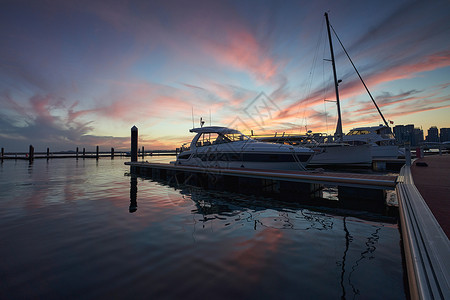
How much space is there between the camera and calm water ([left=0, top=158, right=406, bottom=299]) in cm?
285

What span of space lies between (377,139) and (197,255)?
26399 millimetres

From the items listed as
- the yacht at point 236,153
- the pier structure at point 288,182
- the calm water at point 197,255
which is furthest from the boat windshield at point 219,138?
the calm water at point 197,255

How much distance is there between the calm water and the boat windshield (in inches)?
329

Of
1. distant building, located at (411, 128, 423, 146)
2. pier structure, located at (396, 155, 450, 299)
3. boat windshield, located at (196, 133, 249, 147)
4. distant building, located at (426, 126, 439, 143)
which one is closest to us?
pier structure, located at (396, 155, 450, 299)

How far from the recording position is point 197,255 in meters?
3.79

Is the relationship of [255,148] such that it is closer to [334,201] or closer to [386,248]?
[334,201]

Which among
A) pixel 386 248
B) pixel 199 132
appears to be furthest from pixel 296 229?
pixel 199 132

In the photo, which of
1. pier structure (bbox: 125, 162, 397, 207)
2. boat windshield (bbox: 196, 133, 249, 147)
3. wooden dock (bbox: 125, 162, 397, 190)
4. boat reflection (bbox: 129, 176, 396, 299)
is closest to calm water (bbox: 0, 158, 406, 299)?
boat reflection (bbox: 129, 176, 396, 299)

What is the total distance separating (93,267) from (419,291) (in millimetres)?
4153

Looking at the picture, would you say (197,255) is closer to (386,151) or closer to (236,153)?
(236,153)

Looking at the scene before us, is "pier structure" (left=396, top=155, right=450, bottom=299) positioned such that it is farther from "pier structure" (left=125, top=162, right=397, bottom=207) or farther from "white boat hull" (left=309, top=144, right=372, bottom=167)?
"white boat hull" (left=309, top=144, right=372, bottom=167)

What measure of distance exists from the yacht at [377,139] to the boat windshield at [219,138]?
11.4 m

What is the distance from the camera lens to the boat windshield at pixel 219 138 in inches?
576

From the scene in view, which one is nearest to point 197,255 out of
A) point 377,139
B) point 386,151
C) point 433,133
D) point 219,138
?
point 219,138
